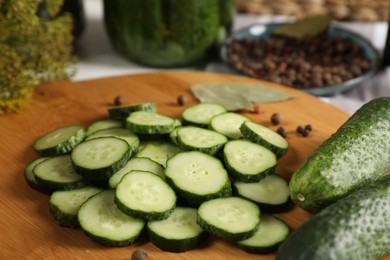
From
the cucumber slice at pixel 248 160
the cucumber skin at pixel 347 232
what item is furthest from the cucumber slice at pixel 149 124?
the cucumber skin at pixel 347 232

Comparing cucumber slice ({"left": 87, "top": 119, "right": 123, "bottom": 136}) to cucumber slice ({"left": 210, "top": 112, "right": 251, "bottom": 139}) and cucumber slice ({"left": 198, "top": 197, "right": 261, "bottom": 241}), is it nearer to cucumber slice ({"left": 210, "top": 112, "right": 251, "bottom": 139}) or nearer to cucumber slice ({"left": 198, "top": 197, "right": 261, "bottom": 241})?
cucumber slice ({"left": 210, "top": 112, "right": 251, "bottom": 139})

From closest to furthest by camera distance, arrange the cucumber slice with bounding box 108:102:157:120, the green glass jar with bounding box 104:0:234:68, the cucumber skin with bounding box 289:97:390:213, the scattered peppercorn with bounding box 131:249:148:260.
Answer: the scattered peppercorn with bounding box 131:249:148:260, the cucumber skin with bounding box 289:97:390:213, the cucumber slice with bounding box 108:102:157:120, the green glass jar with bounding box 104:0:234:68

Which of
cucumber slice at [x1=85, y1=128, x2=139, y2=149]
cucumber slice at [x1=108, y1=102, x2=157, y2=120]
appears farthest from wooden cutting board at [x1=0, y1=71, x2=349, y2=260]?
cucumber slice at [x1=85, y1=128, x2=139, y2=149]

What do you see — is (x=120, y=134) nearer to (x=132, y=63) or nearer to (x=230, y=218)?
(x=230, y=218)

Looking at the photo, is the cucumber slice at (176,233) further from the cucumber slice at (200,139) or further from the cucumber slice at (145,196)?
the cucumber slice at (200,139)

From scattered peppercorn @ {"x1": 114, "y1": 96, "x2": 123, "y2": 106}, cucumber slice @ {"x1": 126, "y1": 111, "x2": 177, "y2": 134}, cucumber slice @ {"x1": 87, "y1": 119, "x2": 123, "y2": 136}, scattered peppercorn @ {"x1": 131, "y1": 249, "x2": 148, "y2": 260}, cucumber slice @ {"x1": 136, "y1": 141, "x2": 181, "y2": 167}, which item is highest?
cucumber slice @ {"x1": 126, "y1": 111, "x2": 177, "y2": 134}

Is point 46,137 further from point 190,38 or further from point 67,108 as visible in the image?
point 190,38
